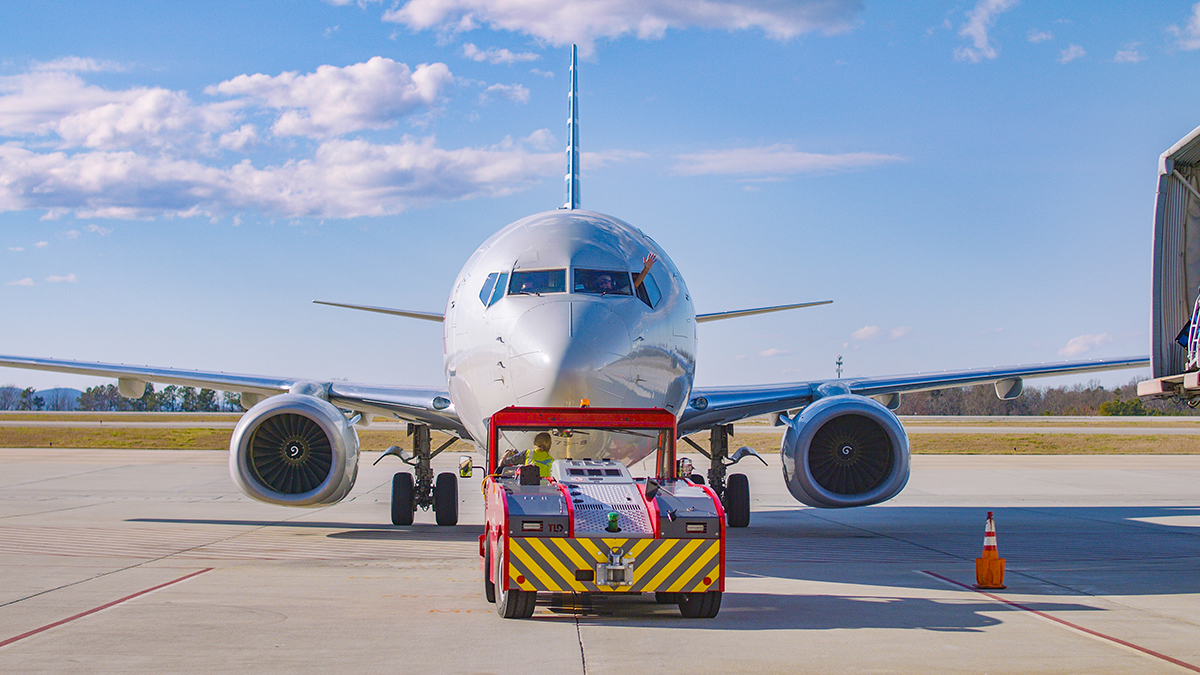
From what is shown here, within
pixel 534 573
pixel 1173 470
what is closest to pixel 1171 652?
pixel 534 573

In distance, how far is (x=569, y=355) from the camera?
995cm

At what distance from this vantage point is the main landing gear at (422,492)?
618 inches

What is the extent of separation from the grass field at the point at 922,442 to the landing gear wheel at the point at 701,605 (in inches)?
1277

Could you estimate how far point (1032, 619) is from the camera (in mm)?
8234

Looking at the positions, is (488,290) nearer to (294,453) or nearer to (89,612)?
(294,453)

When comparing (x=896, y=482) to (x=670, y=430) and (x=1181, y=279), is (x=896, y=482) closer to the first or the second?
(x=1181, y=279)

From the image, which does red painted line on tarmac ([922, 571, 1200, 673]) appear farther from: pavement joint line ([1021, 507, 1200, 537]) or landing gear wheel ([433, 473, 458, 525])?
landing gear wheel ([433, 473, 458, 525])

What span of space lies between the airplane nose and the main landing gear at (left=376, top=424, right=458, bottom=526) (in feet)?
17.8

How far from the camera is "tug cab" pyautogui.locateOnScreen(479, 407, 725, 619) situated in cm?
774

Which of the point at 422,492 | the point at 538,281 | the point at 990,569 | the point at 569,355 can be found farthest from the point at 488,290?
the point at 990,569

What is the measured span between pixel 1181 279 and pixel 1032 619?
504 centimetres

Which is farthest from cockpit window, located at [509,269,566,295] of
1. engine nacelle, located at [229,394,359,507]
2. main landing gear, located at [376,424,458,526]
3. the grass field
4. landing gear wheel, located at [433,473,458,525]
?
the grass field

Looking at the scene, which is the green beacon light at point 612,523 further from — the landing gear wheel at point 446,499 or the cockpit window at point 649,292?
the landing gear wheel at point 446,499

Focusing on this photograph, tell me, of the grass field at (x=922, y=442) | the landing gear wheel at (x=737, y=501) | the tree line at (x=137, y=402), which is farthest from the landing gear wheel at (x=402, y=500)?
the tree line at (x=137, y=402)
